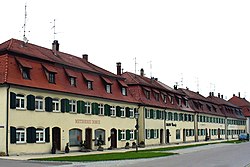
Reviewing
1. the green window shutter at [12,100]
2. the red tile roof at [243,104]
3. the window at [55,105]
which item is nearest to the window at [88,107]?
the window at [55,105]

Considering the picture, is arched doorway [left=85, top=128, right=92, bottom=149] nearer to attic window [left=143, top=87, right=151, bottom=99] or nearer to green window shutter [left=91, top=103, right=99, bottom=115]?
green window shutter [left=91, top=103, right=99, bottom=115]

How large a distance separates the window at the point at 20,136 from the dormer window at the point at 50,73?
5.87m

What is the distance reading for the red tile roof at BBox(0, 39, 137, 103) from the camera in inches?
1315

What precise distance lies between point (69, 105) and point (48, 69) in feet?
14.7

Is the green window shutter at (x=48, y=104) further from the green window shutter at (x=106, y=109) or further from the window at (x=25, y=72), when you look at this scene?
the green window shutter at (x=106, y=109)

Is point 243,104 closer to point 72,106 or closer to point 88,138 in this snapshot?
point 88,138

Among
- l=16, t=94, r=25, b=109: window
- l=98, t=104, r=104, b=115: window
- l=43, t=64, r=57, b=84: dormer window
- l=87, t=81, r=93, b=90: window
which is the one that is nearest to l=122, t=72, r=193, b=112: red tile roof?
l=98, t=104, r=104, b=115: window

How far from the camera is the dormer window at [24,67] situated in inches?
1346

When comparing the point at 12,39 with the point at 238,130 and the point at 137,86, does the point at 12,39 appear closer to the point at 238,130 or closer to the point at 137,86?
the point at 137,86

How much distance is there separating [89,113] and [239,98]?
91.1 meters

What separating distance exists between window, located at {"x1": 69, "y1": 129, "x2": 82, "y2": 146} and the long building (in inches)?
3.8

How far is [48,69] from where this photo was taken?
121 feet

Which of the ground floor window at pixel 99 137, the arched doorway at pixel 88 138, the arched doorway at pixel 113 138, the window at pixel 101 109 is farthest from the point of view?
the arched doorway at pixel 113 138

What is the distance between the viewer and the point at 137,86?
2228 inches
